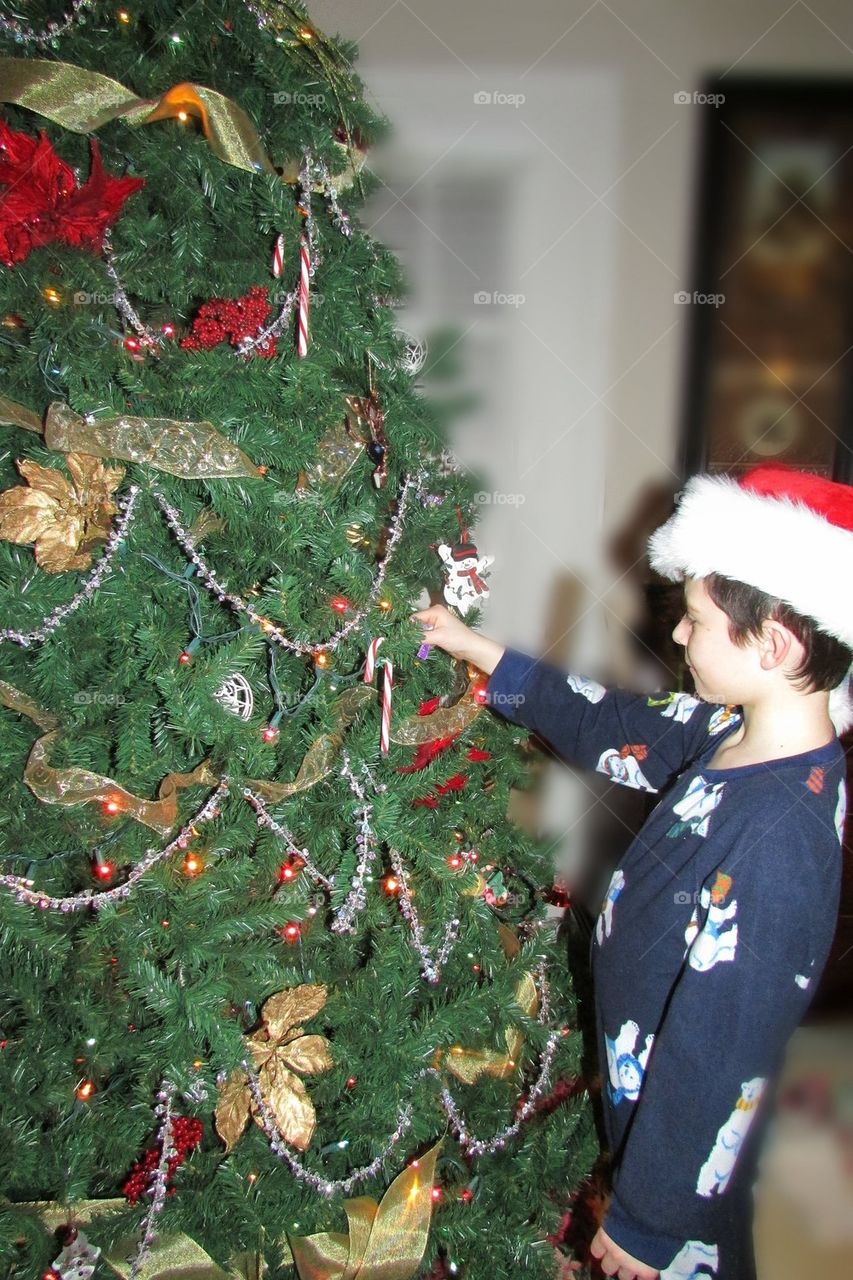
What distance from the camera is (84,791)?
0.85 m

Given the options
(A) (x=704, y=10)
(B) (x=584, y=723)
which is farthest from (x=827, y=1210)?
(A) (x=704, y=10)

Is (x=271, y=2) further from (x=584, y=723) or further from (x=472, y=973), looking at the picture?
(x=472, y=973)

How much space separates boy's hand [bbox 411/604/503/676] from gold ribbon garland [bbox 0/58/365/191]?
618mm

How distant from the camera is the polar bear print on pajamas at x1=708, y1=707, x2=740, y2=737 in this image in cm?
111

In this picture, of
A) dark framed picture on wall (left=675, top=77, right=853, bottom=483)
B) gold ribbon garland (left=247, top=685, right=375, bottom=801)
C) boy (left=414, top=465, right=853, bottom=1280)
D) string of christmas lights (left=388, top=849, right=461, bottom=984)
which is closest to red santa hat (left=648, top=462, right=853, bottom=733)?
Result: boy (left=414, top=465, right=853, bottom=1280)

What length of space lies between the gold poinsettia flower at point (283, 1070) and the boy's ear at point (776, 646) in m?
0.71

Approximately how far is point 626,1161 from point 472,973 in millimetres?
326

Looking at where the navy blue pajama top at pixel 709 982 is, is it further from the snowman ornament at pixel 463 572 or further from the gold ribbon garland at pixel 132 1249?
the gold ribbon garland at pixel 132 1249

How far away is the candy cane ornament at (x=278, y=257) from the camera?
3.10 ft

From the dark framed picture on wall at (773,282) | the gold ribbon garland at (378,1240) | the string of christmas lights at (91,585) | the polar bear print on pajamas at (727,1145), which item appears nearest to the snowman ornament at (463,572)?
the string of christmas lights at (91,585)

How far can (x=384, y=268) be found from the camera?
1047mm

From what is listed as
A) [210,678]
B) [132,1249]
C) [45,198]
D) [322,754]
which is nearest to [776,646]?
[322,754]

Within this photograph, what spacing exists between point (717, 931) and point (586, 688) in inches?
16.8

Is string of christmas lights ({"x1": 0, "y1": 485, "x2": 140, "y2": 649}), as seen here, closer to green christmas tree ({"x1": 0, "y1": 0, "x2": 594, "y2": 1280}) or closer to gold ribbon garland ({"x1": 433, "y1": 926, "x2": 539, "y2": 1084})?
green christmas tree ({"x1": 0, "y1": 0, "x2": 594, "y2": 1280})
